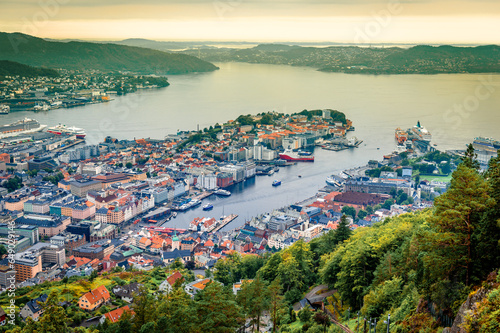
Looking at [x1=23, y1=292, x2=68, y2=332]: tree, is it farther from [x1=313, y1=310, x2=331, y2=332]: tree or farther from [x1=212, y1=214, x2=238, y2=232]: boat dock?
[x1=212, y1=214, x2=238, y2=232]: boat dock

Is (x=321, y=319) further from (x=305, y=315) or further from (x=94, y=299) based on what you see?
(x=94, y=299)

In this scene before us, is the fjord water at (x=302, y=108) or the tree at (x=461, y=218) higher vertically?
the tree at (x=461, y=218)

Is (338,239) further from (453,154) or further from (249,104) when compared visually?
(249,104)

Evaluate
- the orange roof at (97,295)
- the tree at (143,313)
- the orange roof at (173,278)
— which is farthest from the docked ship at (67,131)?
the tree at (143,313)

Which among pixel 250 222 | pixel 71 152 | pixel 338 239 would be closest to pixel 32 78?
pixel 71 152

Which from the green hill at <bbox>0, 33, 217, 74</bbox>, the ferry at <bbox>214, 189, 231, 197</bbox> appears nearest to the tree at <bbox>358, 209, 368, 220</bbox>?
the ferry at <bbox>214, 189, 231, 197</bbox>

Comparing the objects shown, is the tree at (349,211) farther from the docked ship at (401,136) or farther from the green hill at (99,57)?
the green hill at (99,57)
